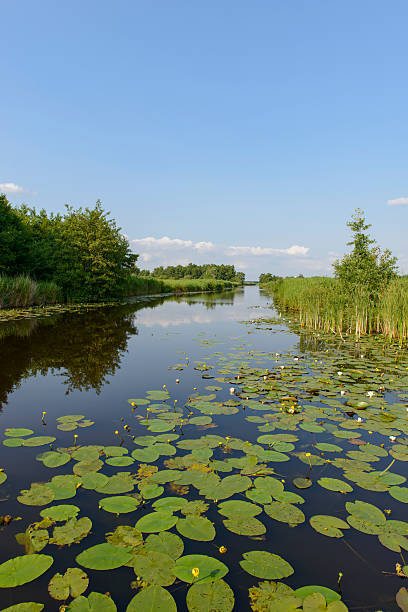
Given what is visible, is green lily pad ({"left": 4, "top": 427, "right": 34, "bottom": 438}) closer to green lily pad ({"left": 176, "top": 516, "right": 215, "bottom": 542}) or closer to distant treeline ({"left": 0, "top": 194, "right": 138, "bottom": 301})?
green lily pad ({"left": 176, "top": 516, "right": 215, "bottom": 542})

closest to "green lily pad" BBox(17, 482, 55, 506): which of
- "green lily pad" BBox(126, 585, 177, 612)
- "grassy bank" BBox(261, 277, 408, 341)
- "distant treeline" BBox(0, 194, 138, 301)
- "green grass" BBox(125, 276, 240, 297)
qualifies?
"green lily pad" BBox(126, 585, 177, 612)

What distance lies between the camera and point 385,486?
2.96 meters

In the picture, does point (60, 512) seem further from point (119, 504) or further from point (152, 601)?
point (152, 601)

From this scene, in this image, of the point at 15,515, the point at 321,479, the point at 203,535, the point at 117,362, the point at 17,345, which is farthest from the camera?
the point at 17,345

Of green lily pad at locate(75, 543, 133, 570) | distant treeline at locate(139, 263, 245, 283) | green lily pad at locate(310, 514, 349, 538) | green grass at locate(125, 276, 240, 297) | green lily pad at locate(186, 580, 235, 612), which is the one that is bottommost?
green lily pad at locate(310, 514, 349, 538)

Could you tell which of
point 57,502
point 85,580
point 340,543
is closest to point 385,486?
point 340,543

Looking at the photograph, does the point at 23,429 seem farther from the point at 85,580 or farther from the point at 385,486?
the point at 385,486

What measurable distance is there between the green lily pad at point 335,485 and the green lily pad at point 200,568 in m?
1.38

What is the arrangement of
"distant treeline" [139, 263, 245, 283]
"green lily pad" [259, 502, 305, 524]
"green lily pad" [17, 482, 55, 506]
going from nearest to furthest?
"green lily pad" [259, 502, 305, 524]
"green lily pad" [17, 482, 55, 506]
"distant treeline" [139, 263, 245, 283]

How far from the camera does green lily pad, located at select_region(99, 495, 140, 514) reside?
2.53 m

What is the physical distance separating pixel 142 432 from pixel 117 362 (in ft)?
13.3

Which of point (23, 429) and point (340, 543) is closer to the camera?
point (340, 543)

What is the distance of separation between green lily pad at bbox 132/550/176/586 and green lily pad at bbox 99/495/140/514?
1.69 ft

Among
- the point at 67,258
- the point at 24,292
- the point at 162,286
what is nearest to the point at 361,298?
the point at 24,292
